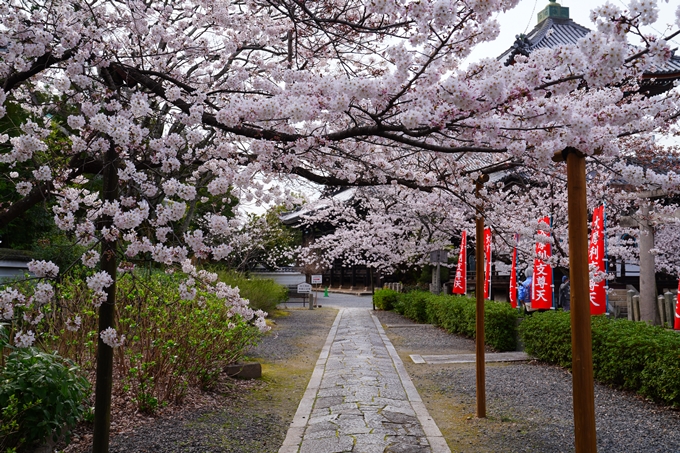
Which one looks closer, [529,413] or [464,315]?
[529,413]

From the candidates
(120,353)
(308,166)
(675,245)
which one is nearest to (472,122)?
(308,166)

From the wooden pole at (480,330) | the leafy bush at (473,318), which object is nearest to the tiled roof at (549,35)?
the leafy bush at (473,318)

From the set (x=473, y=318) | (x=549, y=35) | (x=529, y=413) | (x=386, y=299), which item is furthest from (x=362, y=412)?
(x=549, y=35)

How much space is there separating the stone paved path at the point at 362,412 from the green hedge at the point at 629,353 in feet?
7.81

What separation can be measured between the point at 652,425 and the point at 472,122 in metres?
3.76

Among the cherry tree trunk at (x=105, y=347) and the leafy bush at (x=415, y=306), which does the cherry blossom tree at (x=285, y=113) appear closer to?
the cherry tree trunk at (x=105, y=347)

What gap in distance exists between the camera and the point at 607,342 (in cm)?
680

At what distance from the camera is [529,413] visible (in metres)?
5.70

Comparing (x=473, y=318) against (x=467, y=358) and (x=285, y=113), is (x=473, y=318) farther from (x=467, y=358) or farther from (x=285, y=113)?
(x=285, y=113)

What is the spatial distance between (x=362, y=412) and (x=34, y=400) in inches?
127

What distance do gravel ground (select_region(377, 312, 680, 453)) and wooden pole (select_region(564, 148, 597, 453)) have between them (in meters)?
1.12

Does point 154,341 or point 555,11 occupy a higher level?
point 555,11

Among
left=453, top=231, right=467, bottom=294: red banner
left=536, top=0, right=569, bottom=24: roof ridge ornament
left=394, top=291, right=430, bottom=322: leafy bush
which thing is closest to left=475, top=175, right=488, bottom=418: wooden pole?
left=453, top=231, right=467, bottom=294: red banner

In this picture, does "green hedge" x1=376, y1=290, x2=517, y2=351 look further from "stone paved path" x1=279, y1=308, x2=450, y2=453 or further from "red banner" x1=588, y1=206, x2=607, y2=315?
"stone paved path" x1=279, y1=308, x2=450, y2=453
